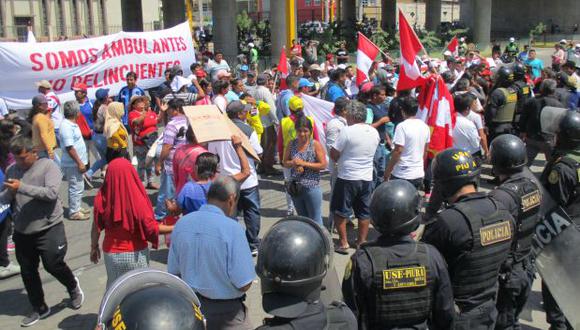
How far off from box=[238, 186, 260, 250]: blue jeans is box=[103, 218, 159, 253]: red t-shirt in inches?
79.8

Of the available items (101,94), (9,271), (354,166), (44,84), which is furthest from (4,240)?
(354,166)

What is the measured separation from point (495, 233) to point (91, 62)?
8317 mm

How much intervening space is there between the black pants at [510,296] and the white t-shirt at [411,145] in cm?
285

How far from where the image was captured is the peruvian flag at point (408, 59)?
796 centimetres

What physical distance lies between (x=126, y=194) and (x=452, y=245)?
256 cm

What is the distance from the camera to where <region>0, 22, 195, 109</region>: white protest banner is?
9039 millimetres

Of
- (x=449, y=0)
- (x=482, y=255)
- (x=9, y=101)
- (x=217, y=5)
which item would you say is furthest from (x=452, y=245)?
(x=449, y=0)

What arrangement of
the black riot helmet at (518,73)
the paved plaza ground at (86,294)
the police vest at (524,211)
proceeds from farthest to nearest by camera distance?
the black riot helmet at (518,73)
the paved plaza ground at (86,294)
the police vest at (524,211)

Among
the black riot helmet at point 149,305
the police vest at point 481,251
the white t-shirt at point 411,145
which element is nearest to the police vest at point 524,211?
the police vest at point 481,251

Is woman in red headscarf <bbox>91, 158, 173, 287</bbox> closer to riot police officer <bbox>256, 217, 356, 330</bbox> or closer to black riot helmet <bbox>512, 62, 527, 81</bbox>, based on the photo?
riot police officer <bbox>256, 217, 356, 330</bbox>

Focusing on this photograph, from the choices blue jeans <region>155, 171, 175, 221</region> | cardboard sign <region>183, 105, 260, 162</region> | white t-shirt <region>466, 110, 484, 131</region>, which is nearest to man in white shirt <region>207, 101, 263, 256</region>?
cardboard sign <region>183, 105, 260, 162</region>

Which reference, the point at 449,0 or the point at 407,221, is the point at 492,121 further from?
the point at 449,0

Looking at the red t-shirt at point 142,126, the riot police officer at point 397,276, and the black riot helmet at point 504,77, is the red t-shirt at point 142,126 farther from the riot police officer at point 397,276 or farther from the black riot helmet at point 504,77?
the riot police officer at point 397,276

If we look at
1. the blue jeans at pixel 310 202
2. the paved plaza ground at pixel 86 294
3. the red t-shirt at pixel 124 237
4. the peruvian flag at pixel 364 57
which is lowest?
the paved plaza ground at pixel 86 294
